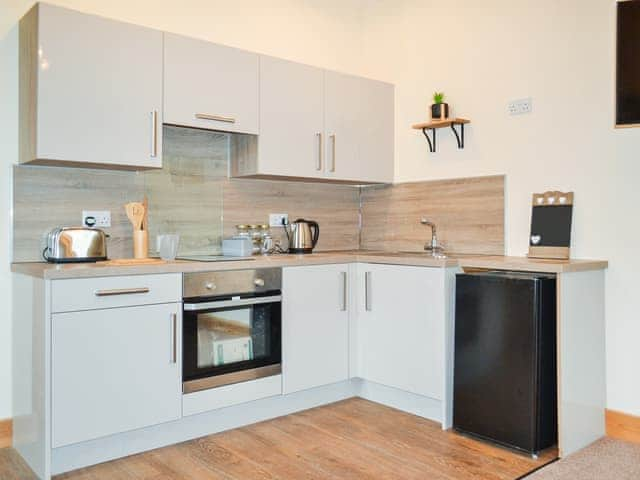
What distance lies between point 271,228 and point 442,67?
58.2 inches

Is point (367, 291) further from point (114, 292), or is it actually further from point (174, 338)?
point (114, 292)

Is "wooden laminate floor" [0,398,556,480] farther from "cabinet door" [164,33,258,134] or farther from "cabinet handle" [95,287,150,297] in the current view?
"cabinet door" [164,33,258,134]

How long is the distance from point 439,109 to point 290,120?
900mm

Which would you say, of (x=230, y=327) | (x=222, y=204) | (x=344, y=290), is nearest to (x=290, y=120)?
(x=222, y=204)

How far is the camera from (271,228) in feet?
12.0

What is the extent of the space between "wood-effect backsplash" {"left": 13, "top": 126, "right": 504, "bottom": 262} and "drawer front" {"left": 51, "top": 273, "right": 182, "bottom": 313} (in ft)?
1.85

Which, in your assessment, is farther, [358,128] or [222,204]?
[358,128]

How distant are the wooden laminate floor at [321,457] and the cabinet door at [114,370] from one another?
0.20 m

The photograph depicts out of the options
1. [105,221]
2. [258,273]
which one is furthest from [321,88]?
[105,221]

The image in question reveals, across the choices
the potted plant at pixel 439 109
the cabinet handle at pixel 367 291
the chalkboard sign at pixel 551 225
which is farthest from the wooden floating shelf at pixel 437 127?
the cabinet handle at pixel 367 291

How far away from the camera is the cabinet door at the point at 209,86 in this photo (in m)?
2.84

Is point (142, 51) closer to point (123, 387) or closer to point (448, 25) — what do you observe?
point (123, 387)

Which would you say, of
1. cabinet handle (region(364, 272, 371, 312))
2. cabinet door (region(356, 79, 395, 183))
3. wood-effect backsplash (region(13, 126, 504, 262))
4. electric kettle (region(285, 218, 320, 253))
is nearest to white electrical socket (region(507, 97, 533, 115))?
wood-effect backsplash (region(13, 126, 504, 262))

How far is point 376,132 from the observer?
3.79 m
